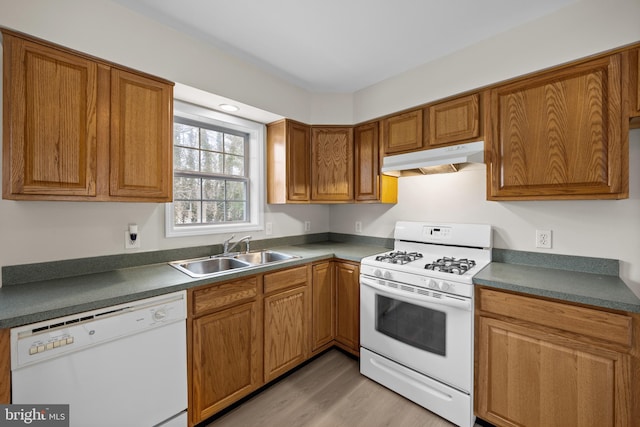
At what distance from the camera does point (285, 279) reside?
2.10 meters

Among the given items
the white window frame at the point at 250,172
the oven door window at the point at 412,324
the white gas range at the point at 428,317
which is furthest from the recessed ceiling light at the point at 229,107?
the oven door window at the point at 412,324

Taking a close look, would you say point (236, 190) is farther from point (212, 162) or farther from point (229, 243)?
point (229, 243)

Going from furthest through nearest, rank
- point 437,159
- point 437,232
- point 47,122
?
point 437,232 → point 437,159 → point 47,122

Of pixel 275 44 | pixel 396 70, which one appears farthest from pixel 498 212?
pixel 275 44

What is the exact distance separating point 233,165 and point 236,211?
44 centimetres

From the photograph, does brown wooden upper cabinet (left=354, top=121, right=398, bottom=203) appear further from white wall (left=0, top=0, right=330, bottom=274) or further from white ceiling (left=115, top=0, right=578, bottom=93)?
white wall (left=0, top=0, right=330, bottom=274)

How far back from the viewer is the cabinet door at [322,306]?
7.71ft

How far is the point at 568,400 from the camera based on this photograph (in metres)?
1.40

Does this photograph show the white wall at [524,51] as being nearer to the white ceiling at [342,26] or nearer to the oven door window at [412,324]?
the white ceiling at [342,26]

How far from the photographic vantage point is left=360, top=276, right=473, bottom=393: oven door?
1681mm

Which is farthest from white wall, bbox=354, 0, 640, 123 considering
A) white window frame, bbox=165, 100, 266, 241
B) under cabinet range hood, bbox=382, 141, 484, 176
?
white window frame, bbox=165, 100, 266, 241

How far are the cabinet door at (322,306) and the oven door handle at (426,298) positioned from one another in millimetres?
380

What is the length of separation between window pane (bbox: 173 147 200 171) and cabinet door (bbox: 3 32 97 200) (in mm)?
748

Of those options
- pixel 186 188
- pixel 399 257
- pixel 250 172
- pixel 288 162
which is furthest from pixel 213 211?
pixel 399 257
